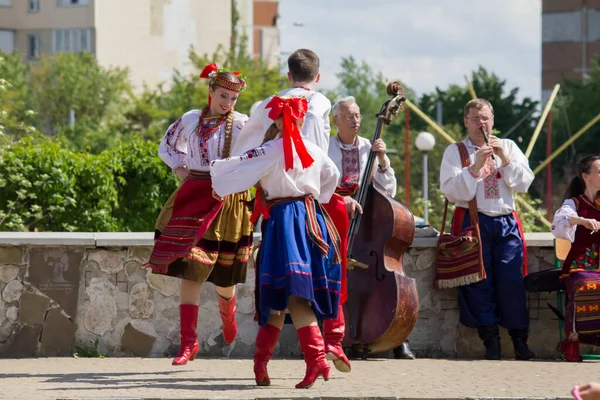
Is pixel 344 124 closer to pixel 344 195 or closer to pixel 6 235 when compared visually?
pixel 344 195

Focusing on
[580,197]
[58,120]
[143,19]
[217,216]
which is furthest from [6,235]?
[143,19]

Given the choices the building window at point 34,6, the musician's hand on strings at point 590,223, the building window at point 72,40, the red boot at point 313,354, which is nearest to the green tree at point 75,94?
the building window at point 72,40

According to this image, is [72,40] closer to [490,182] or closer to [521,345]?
[490,182]

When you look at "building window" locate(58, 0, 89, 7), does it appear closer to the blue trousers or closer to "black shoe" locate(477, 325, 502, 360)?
the blue trousers

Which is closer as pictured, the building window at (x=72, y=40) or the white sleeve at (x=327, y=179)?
the white sleeve at (x=327, y=179)

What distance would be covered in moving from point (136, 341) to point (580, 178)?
11.5 feet

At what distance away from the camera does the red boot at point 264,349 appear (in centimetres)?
862

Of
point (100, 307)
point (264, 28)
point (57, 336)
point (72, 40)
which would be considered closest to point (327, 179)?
point (100, 307)

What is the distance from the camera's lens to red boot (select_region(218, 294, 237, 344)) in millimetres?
9992

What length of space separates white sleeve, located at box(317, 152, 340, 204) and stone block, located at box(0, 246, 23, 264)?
2.83m

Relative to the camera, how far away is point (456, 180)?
10.7 metres

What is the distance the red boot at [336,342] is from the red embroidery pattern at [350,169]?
1651mm

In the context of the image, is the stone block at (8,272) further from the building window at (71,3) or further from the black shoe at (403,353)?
the building window at (71,3)

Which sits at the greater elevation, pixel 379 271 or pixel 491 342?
pixel 379 271
